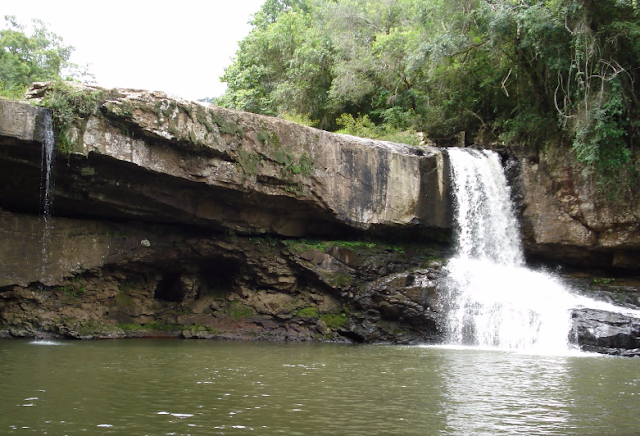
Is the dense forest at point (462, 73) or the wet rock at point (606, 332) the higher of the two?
the dense forest at point (462, 73)

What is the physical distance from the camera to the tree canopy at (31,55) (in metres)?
32.2

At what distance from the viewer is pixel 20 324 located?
14.2m

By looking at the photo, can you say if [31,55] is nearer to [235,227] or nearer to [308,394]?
[235,227]

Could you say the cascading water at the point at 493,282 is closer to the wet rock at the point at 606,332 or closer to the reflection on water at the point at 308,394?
the wet rock at the point at 606,332

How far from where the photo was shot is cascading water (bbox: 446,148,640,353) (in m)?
14.0

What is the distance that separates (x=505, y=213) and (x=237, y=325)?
8.97 meters

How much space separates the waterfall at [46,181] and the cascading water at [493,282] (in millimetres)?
10446

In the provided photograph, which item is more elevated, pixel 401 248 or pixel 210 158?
pixel 210 158

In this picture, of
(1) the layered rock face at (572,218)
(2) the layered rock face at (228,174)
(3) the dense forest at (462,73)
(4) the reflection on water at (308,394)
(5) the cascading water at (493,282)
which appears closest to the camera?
(4) the reflection on water at (308,394)

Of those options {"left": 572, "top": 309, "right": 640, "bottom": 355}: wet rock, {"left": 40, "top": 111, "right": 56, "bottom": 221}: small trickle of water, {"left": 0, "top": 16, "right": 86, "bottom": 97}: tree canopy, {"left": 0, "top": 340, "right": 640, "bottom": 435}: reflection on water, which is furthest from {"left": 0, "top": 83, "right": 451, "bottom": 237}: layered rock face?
{"left": 0, "top": 16, "right": 86, "bottom": 97}: tree canopy

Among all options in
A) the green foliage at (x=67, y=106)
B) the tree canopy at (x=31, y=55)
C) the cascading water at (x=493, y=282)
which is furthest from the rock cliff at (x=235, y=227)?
the tree canopy at (x=31, y=55)

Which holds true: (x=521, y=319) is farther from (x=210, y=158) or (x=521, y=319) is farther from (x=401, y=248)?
(x=210, y=158)

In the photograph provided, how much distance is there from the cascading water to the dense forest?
2138mm

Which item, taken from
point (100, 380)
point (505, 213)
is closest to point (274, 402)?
point (100, 380)
